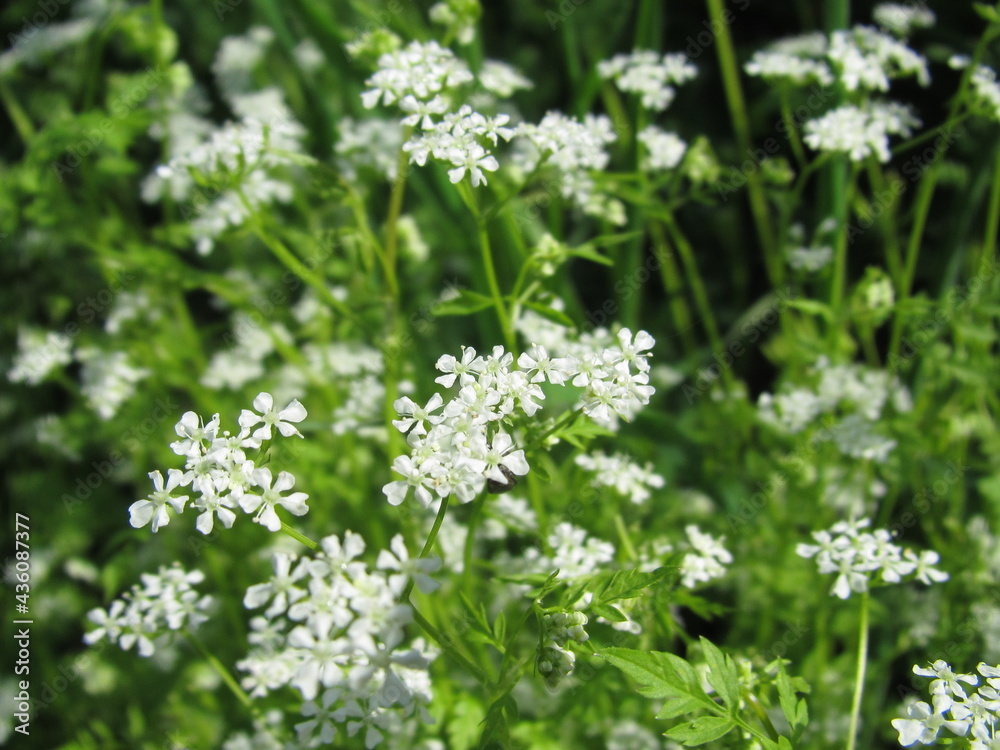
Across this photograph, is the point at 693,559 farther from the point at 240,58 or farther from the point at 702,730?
the point at 240,58

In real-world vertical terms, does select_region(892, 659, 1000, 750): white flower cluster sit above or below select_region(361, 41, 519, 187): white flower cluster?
below

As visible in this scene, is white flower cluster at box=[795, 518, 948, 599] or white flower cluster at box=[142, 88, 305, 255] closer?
white flower cluster at box=[795, 518, 948, 599]

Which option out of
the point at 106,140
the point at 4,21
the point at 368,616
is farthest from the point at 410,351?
the point at 4,21

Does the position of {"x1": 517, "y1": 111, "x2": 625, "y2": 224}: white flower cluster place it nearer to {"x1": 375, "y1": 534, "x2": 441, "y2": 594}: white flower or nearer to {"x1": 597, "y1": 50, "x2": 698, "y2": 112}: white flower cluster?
{"x1": 597, "y1": 50, "x2": 698, "y2": 112}: white flower cluster

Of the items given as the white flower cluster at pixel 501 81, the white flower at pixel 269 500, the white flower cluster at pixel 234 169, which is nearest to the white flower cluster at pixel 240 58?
the white flower cluster at pixel 234 169

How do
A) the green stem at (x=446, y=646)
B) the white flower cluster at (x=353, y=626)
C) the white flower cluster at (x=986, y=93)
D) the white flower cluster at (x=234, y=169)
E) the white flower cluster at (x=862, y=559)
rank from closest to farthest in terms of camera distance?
the white flower cluster at (x=353, y=626) < the green stem at (x=446, y=646) < the white flower cluster at (x=862, y=559) < the white flower cluster at (x=234, y=169) < the white flower cluster at (x=986, y=93)

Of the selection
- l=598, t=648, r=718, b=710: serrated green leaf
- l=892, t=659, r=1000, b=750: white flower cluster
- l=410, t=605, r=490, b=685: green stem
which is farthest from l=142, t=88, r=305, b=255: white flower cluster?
l=892, t=659, r=1000, b=750: white flower cluster

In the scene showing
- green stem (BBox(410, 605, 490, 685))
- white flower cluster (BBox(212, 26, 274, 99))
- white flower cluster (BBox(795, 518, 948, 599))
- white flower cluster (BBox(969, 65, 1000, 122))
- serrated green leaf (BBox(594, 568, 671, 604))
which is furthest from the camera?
white flower cluster (BBox(212, 26, 274, 99))

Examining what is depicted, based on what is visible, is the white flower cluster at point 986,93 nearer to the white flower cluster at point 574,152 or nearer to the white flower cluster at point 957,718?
the white flower cluster at point 574,152
